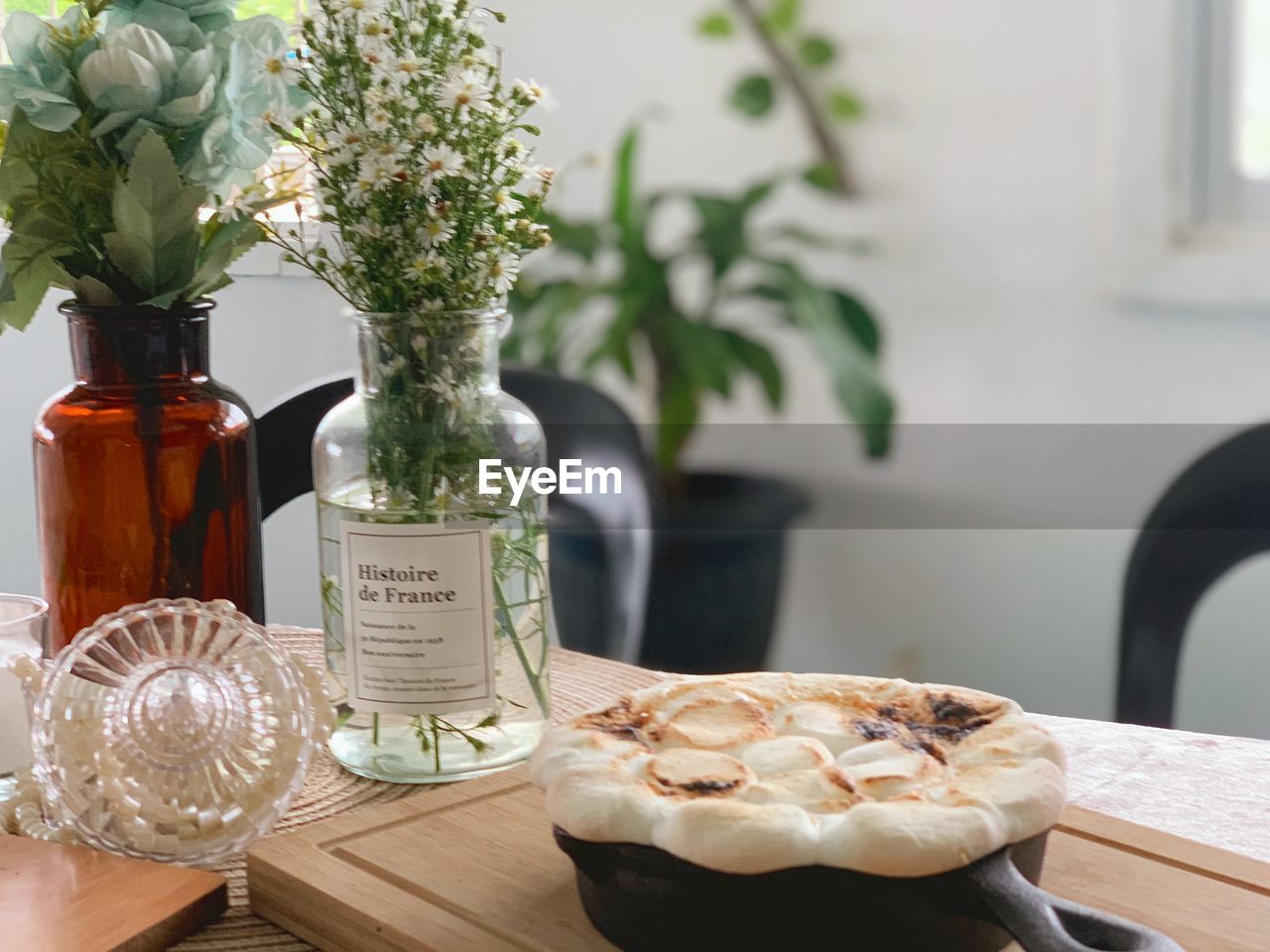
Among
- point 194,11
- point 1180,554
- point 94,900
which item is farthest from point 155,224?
point 1180,554

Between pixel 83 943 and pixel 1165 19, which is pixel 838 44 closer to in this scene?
pixel 1165 19

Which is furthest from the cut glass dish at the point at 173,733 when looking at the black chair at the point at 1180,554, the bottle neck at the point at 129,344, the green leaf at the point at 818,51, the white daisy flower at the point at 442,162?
the green leaf at the point at 818,51

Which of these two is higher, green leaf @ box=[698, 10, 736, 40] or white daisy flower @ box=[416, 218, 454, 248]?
green leaf @ box=[698, 10, 736, 40]

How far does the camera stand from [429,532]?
2.53 ft

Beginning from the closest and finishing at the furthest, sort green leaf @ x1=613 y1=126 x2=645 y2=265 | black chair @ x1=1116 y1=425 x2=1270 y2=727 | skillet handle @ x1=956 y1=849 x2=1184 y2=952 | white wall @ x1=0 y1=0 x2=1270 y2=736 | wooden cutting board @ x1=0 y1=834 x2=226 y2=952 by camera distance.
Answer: skillet handle @ x1=956 y1=849 x2=1184 y2=952
wooden cutting board @ x1=0 y1=834 x2=226 y2=952
black chair @ x1=1116 y1=425 x2=1270 y2=727
white wall @ x1=0 y1=0 x2=1270 y2=736
green leaf @ x1=613 y1=126 x2=645 y2=265

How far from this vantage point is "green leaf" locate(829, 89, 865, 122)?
78.7 inches

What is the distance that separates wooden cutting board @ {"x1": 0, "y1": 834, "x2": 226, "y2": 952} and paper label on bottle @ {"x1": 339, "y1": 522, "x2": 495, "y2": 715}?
15cm

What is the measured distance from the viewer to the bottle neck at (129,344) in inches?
32.0

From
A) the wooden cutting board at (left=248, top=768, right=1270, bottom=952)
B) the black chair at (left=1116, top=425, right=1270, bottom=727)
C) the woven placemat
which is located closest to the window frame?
the black chair at (left=1116, top=425, right=1270, bottom=727)

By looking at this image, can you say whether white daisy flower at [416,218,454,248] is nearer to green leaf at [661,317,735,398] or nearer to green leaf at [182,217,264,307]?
green leaf at [182,217,264,307]

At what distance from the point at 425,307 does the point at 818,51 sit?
1.39 meters

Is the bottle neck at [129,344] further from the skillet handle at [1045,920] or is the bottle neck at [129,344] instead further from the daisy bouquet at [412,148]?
the skillet handle at [1045,920]

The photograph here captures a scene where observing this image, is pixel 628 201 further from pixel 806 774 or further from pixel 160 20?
pixel 806 774

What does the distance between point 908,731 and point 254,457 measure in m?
0.43
